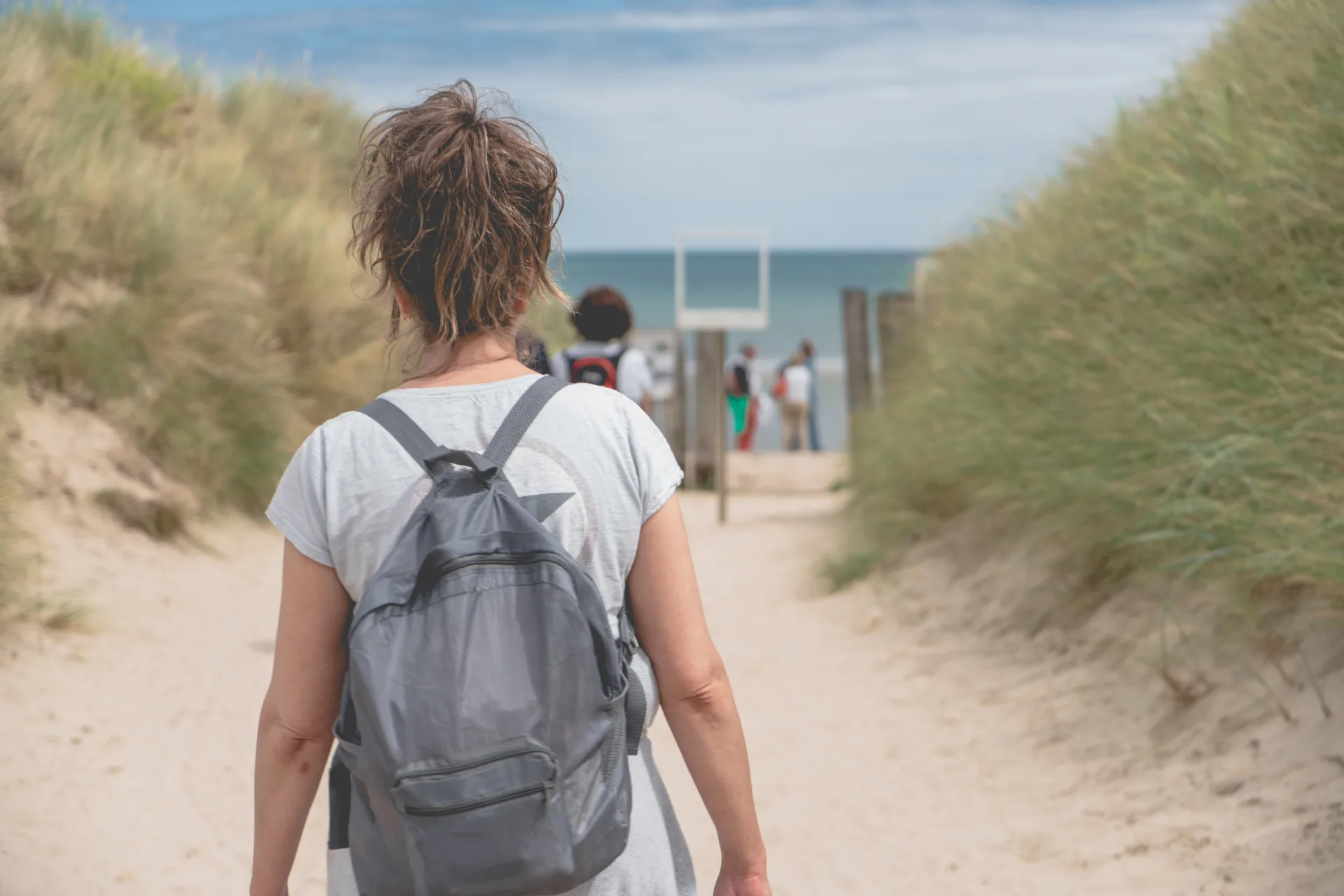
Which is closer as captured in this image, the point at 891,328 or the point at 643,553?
the point at 643,553

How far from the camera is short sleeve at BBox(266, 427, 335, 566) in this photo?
4.87ft

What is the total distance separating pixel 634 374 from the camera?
5688 mm

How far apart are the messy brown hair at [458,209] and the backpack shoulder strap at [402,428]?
11 cm

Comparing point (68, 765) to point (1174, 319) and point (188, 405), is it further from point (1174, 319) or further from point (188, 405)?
point (1174, 319)

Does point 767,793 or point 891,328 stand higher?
point 891,328

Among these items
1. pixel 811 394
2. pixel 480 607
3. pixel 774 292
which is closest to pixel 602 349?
pixel 480 607

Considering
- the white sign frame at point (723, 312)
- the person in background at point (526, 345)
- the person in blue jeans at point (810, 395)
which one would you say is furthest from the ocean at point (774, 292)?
the person in background at point (526, 345)

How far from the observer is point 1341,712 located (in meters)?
3.50

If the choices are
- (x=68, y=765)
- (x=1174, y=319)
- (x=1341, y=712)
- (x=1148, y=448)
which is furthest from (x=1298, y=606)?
(x=68, y=765)

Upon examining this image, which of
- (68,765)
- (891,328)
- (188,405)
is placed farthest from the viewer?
(891,328)

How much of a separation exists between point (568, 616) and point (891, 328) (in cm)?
824

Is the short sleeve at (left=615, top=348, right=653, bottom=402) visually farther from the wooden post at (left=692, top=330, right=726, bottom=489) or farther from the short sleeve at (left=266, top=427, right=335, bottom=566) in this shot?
the wooden post at (left=692, top=330, right=726, bottom=489)

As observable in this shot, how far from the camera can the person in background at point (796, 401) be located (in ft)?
59.8

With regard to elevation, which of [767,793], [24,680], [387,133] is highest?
[387,133]
